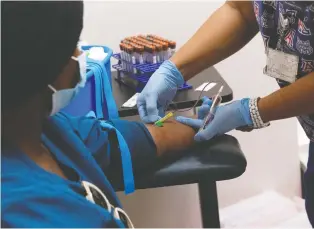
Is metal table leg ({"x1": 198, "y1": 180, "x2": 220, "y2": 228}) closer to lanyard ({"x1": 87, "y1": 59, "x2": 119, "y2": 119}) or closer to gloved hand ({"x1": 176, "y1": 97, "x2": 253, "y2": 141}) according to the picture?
gloved hand ({"x1": 176, "y1": 97, "x2": 253, "y2": 141})

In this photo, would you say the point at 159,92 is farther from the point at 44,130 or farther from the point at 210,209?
the point at 44,130

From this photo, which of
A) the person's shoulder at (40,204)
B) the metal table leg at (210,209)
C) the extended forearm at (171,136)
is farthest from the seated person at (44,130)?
the metal table leg at (210,209)

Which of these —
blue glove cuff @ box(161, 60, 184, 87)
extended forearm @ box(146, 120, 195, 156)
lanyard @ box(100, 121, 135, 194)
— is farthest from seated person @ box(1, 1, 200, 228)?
blue glove cuff @ box(161, 60, 184, 87)

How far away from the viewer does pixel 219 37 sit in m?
1.55

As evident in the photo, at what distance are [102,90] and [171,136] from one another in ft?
1.02

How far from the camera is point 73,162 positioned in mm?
963

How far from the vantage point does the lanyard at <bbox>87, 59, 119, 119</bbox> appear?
1493 millimetres

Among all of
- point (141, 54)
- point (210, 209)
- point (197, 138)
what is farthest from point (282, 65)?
point (141, 54)

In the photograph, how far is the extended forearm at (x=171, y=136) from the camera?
1.33 m

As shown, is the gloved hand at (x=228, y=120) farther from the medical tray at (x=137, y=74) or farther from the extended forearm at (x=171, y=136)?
the medical tray at (x=137, y=74)

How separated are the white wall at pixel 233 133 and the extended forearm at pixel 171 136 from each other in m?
0.65

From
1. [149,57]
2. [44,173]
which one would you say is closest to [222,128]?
[149,57]

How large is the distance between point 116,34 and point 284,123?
94cm

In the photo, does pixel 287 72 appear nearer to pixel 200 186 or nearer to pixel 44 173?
pixel 200 186
